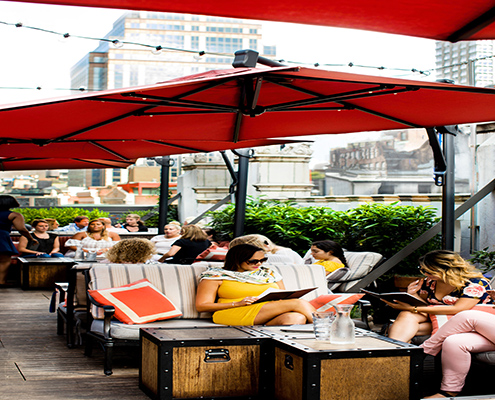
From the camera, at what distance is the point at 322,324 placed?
3.88m

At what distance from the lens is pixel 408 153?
80.2 feet

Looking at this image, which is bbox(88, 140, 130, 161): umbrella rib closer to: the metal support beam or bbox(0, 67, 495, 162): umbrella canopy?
bbox(0, 67, 495, 162): umbrella canopy

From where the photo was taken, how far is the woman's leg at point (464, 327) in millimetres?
4102

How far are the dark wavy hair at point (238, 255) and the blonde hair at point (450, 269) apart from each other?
1.37 meters

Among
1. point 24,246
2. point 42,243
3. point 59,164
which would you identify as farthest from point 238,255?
point 42,243

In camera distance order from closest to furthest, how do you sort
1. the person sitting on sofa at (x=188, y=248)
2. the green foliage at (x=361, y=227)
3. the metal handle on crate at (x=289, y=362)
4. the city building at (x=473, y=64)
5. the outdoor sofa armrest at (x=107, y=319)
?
the metal handle on crate at (x=289, y=362) → the outdoor sofa armrest at (x=107, y=319) → the person sitting on sofa at (x=188, y=248) → the green foliage at (x=361, y=227) → the city building at (x=473, y=64)

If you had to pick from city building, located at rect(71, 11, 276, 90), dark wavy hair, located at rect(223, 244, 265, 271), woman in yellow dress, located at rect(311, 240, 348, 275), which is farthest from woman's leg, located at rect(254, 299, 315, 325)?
city building, located at rect(71, 11, 276, 90)

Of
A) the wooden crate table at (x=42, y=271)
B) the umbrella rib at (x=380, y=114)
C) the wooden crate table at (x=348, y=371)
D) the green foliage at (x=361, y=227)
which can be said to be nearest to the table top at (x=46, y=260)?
the wooden crate table at (x=42, y=271)

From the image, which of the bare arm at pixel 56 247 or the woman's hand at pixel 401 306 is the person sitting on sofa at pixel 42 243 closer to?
the bare arm at pixel 56 247

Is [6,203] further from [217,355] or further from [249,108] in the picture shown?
[217,355]

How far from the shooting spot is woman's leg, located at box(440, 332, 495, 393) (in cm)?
400

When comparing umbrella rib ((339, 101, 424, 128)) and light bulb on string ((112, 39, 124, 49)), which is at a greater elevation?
light bulb on string ((112, 39, 124, 49))

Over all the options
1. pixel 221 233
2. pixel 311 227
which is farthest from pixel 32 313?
pixel 221 233

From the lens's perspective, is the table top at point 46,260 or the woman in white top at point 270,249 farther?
the table top at point 46,260
